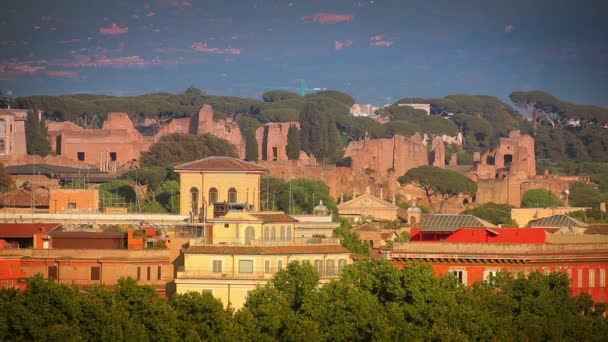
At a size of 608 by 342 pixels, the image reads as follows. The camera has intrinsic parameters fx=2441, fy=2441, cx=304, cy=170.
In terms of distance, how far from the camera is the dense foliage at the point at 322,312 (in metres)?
51.9

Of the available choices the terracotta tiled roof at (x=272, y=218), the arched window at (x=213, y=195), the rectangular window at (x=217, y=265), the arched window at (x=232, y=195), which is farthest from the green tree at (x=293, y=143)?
the rectangular window at (x=217, y=265)

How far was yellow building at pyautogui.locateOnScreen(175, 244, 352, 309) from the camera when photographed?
56594 millimetres

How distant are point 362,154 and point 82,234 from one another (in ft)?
277

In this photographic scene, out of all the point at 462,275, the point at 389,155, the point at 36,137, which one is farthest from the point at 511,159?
the point at 462,275

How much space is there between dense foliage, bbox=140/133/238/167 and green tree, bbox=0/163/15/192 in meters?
18.5

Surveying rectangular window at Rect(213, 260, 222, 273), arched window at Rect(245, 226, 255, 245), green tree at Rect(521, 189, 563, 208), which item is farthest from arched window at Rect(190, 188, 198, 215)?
green tree at Rect(521, 189, 563, 208)

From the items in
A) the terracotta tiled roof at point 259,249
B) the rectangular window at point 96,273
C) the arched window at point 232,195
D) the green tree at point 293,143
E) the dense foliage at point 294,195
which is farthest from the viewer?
the green tree at point 293,143

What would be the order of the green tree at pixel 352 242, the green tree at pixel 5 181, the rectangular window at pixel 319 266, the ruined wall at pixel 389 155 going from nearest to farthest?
the rectangular window at pixel 319 266 → the green tree at pixel 352 242 → the green tree at pixel 5 181 → the ruined wall at pixel 389 155

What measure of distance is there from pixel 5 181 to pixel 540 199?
116ft

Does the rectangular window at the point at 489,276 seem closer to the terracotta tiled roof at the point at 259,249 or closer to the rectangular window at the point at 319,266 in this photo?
the terracotta tiled roof at the point at 259,249

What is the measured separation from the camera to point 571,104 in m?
194

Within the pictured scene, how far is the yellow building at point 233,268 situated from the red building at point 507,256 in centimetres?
314

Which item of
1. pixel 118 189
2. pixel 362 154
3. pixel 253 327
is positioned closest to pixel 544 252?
pixel 253 327

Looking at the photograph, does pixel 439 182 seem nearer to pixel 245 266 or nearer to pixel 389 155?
pixel 389 155
